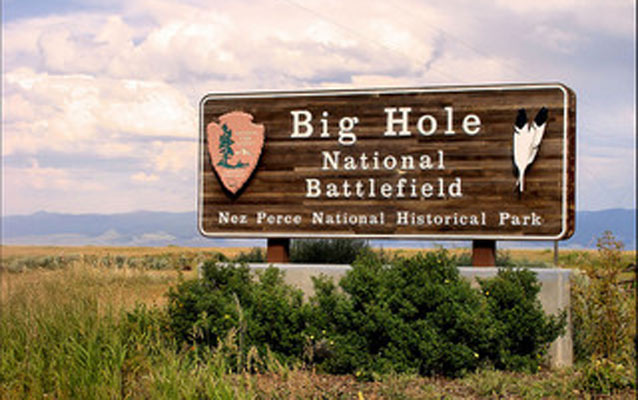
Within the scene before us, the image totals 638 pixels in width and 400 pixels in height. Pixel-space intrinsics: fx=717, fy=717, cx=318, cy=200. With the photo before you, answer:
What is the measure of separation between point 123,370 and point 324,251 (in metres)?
6.09

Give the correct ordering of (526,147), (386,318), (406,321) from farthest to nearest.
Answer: (526,147), (406,321), (386,318)

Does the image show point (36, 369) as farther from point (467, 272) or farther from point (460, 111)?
point (460, 111)

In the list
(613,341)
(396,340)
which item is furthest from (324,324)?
(613,341)

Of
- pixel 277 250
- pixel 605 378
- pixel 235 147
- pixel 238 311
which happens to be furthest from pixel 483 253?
pixel 235 147

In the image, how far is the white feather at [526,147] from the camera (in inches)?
451

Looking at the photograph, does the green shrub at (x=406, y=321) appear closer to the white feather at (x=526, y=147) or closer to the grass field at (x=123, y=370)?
the grass field at (x=123, y=370)

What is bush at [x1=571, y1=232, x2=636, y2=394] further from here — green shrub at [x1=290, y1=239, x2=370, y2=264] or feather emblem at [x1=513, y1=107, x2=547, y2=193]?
green shrub at [x1=290, y1=239, x2=370, y2=264]

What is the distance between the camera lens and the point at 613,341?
10.2m

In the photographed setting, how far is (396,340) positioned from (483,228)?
9.82 ft

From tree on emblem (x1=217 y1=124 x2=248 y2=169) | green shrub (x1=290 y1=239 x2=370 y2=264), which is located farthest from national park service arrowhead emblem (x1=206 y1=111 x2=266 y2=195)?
green shrub (x1=290 y1=239 x2=370 y2=264)

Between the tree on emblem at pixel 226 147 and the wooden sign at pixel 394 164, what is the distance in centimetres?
2

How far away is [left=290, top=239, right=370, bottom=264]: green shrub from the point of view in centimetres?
1392

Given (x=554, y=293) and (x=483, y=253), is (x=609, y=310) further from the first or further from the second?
(x=483, y=253)

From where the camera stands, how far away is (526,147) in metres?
11.5
